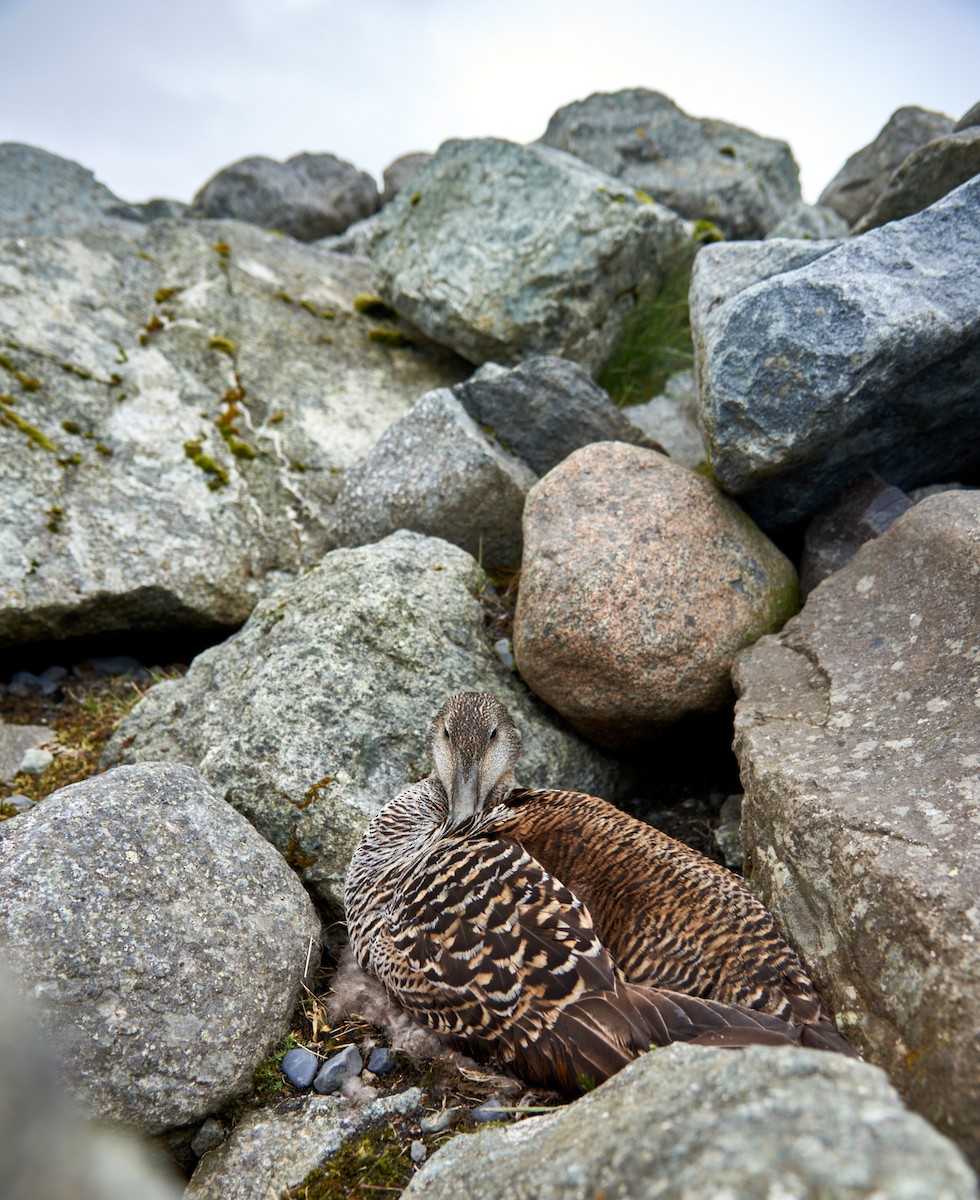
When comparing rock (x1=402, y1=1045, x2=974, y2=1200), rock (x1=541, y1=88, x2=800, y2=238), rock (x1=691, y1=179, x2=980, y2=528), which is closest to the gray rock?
rock (x1=541, y1=88, x2=800, y2=238)

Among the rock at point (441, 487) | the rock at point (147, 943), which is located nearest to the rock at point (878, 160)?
the rock at point (441, 487)

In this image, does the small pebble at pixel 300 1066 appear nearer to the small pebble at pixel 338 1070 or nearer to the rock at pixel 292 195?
the small pebble at pixel 338 1070

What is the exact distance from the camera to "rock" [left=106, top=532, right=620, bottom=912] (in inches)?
156

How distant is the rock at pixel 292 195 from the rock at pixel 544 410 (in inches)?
279

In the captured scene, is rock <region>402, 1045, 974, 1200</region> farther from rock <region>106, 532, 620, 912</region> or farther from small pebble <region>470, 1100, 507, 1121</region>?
rock <region>106, 532, 620, 912</region>

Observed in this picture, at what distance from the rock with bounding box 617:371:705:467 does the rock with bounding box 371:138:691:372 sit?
0.57 metres

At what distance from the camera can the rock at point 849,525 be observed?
443 cm

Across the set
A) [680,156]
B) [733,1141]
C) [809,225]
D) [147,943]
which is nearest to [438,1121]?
[147,943]

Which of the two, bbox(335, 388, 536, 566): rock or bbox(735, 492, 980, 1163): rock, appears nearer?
bbox(735, 492, 980, 1163): rock

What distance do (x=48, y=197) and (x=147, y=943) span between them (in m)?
7.01

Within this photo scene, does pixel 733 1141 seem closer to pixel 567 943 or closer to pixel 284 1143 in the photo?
pixel 567 943

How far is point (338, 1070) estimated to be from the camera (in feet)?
10.1

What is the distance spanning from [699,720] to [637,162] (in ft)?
22.6

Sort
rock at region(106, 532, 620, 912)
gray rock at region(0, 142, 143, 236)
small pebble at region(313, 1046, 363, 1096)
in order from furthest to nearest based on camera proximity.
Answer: gray rock at region(0, 142, 143, 236), rock at region(106, 532, 620, 912), small pebble at region(313, 1046, 363, 1096)
